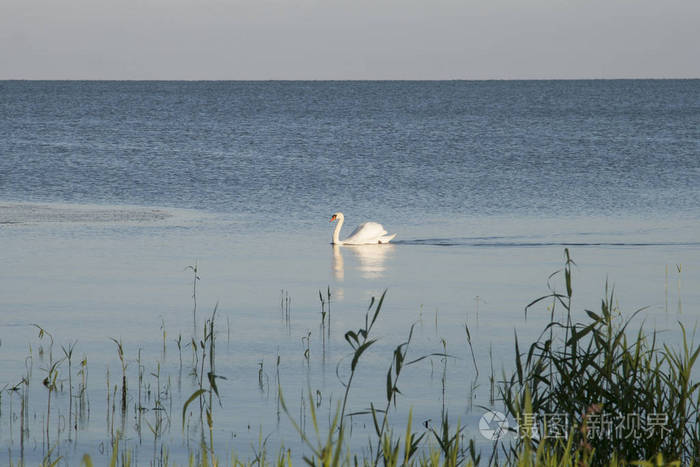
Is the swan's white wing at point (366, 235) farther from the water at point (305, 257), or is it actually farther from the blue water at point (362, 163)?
the blue water at point (362, 163)

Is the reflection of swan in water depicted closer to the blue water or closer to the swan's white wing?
the swan's white wing

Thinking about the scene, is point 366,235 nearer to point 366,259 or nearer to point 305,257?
point 366,259

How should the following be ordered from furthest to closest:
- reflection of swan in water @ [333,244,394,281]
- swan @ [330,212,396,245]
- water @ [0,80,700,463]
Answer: swan @ [330,212,396,245]
reflection of swan in water @ [333,244,394,281]
water @ [0,80,700,463]

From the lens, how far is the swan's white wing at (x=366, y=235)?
16.5m

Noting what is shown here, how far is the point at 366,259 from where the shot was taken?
49.3ft

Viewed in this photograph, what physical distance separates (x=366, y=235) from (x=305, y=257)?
1.95 metres

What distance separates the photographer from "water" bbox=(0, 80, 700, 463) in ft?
25.8

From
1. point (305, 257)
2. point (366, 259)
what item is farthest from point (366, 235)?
point (305, 257)

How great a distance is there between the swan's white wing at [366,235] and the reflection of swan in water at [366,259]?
0.10 m

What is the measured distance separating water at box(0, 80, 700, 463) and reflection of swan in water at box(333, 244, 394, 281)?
0.05 m

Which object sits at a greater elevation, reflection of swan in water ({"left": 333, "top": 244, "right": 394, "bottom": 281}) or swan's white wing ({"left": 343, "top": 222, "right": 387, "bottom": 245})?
swan's white wing ({"left": 343, "top": 222, "right": 387, "bottom": 245})

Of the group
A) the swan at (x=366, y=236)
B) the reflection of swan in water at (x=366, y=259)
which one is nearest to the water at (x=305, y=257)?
the reflection of swan in water at (x=366, y=259)

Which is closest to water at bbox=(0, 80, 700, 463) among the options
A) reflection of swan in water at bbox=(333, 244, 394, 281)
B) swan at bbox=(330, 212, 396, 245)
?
reflection of swan in water at bbox=(333, 244, 394, 281)

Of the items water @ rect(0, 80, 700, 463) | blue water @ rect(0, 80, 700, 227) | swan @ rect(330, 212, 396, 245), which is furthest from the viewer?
blue water @ rect(0, 80, 700, 227)
